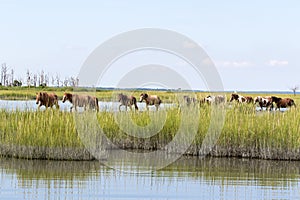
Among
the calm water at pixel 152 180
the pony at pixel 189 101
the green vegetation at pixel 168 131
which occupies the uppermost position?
the pony at pixel 189 101

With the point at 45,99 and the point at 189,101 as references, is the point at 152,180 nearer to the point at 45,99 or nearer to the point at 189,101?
the point at 189,101

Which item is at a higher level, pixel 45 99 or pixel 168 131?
pixel 45 99

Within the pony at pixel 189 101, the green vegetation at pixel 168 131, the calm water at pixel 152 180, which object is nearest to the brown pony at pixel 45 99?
the green vegetation at pixel 168 131

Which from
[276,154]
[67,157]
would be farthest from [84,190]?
[276,154]

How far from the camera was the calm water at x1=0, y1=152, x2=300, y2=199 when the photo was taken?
32.0 feet

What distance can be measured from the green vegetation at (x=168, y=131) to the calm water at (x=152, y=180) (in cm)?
50

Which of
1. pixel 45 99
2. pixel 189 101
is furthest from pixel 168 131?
pixel 45 99

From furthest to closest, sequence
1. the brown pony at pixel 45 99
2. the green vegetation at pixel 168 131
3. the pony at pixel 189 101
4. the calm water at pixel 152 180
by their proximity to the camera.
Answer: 1. the brown pony at pixel 45 99
2. the pony at pixel 189 101
3. the green vegetation at pixel 168 131
4. the calm water at pixel 152 180

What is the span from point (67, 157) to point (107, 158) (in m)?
1.14

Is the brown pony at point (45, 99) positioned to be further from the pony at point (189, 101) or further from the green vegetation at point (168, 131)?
the pony at point (189, 101)

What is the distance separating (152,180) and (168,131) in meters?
4.53

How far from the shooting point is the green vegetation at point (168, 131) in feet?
42.4

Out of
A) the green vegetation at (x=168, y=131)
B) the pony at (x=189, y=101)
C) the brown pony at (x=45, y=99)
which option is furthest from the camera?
the brown pony at (x=45, y=99)

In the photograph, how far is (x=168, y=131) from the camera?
50.9 ft
